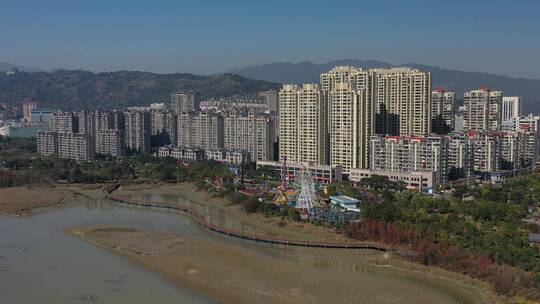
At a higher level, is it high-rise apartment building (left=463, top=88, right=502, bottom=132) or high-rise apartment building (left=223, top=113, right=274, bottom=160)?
high-rise apartment building (left=463, top=88, right=502, bottom=132)

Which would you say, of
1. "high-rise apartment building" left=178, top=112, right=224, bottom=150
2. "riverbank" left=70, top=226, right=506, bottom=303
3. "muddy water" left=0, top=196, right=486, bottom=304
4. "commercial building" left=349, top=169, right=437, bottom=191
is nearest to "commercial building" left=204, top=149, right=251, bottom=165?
"high-rise apartment building" left=178, top=112, right=224, bottom=150

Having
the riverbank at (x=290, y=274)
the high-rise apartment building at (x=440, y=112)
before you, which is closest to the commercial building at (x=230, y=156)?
the high-rise apartment building at (x=440, y=112)

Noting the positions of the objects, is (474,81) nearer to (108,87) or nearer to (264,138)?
(108,87)

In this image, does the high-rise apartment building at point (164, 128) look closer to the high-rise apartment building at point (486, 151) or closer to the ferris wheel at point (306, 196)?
the high-rise apartment building at point (486, 151)

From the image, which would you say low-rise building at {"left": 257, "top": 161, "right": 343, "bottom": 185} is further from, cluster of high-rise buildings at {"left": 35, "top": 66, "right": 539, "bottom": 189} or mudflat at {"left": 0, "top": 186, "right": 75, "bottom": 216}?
mudflat at {"left": 0, "top": 186, "right": 75, "bottom": 216}

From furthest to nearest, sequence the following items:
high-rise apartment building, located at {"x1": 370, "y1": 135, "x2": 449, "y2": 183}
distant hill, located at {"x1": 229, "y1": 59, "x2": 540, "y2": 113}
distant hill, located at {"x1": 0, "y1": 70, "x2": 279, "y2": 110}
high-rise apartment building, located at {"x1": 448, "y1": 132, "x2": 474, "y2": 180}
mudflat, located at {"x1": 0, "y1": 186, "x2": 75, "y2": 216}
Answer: distant hill, located at {"x1": 229, "y1": 59, "x2": 540, "y2": 113}
distant hill, located at {"x1": 0, "y1": 70, "x2": 279, "y2": 110}
high-rise apartment building, located at {"x1": 448, "y1": 132, "x2": 474, "y2": 180}
high-rise apartment building, located at {"x1": 370, "y1": 135, "x2": 449, "y2": 183}
mudflat, located at {"x1": 0, "y1": 186, "x2": 75, "y2": 216}

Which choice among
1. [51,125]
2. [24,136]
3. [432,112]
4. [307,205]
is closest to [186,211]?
[307,205]
